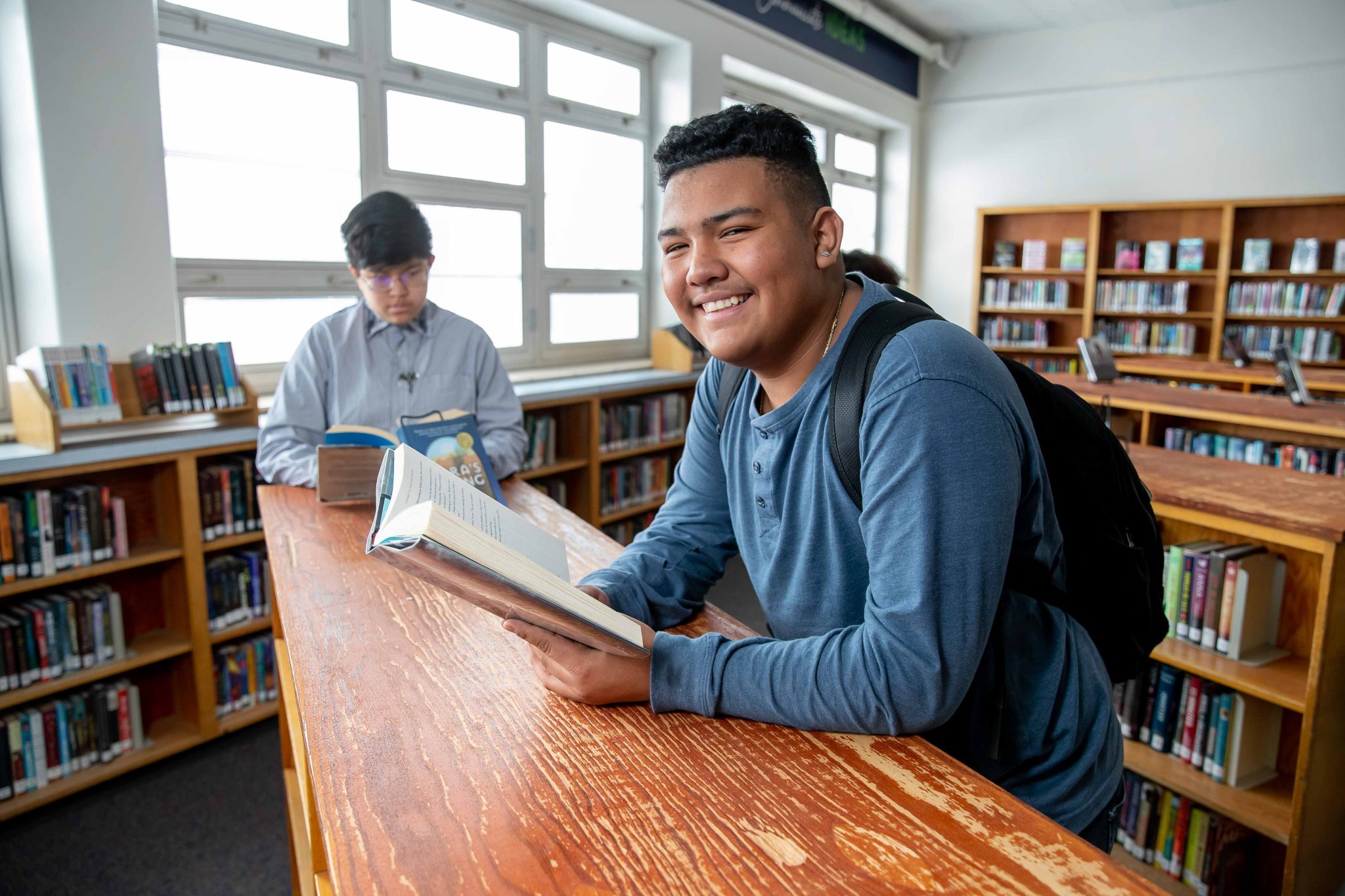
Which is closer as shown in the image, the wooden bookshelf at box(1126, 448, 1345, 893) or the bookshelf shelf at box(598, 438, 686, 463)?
the wooden bookshelf at box(1126, 448, 1345, 893)

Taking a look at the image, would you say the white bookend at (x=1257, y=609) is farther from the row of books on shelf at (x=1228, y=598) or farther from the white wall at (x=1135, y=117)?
the white wall at (x=1135, y=117)

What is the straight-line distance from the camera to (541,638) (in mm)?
946

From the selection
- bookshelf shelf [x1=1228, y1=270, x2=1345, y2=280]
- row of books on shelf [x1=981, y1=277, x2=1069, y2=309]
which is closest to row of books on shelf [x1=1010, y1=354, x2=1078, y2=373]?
row of books on shelf [x1=981, y1=277, x2=1069, y2=309]

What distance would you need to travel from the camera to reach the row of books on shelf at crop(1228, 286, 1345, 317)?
6430 mm

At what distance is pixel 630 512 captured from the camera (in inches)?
180

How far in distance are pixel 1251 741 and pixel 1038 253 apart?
21.5 feet

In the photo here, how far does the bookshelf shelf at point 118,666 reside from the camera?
8.18 ft

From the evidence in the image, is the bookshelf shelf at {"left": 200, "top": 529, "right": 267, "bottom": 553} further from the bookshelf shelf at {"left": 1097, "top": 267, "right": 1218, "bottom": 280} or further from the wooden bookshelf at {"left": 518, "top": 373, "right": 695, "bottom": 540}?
the bookshelf shelf at {"left": 1097, "top": 267, "right": 1218, "bottom": 280}

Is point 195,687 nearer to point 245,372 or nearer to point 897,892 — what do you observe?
point 245,372

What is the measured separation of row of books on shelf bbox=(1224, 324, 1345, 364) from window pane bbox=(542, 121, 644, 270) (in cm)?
457

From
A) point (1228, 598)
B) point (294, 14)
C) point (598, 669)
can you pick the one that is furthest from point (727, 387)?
point (294, 14)

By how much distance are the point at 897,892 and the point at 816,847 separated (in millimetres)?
78

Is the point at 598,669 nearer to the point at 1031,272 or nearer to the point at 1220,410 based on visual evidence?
the point at 1220,410

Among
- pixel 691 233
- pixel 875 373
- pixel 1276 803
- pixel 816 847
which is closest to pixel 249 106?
pixel 691 233
